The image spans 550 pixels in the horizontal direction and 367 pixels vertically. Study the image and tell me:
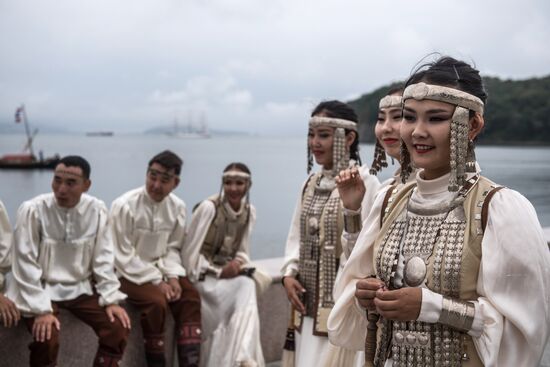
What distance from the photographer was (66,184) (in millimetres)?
3801

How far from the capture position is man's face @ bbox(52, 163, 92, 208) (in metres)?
3.79

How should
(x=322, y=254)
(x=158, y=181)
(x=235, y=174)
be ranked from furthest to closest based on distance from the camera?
(x=235, y=174)
(x=158, y=181)
(x=322, y=254)

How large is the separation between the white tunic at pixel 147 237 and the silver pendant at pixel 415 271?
260cm

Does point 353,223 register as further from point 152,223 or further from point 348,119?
point 152,223

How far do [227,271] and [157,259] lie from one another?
455mm

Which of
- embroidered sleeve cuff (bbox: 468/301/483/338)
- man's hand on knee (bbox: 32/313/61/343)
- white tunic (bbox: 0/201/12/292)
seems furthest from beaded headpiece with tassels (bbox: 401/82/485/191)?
white tunic (bbox: 0/201/12/292)

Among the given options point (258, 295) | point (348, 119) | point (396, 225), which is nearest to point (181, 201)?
point (258, 295)

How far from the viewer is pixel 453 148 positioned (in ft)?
6.07

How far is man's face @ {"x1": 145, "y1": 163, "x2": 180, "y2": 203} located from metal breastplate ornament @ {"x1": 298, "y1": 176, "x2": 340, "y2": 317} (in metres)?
1.17

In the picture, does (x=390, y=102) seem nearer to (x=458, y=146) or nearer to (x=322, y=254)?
(x=322, y=254)

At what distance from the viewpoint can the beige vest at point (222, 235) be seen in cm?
446

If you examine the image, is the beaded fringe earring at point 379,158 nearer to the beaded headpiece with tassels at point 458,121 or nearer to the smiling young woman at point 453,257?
the smiling young woman at point 453,257

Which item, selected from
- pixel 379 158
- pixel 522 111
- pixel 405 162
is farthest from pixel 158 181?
pixel 522 111

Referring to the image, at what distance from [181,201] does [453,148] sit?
2913 mm
